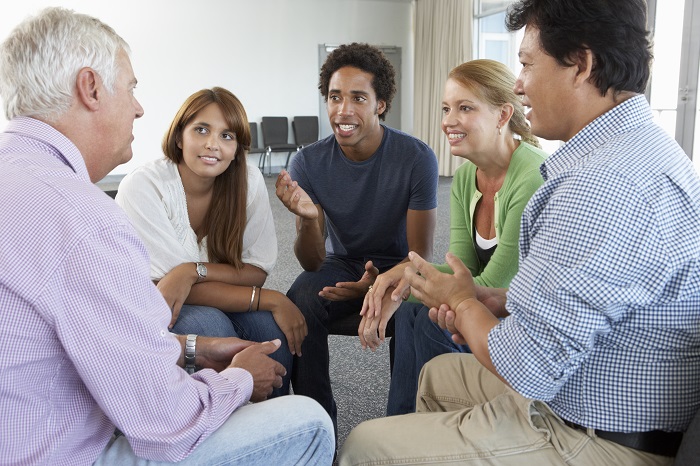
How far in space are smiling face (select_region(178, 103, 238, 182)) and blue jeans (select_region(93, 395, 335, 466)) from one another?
105 centimetres

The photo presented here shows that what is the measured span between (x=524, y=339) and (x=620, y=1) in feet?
2.14

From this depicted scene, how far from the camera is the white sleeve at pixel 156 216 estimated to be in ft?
6.44

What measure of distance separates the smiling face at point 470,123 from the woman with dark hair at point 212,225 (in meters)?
0.70

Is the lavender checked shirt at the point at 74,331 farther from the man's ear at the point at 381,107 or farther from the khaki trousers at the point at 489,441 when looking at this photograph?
the man's ear at the point at 381,107

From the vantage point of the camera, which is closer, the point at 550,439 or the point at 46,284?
the point at 46,284

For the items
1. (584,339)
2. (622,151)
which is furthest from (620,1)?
(584,339)

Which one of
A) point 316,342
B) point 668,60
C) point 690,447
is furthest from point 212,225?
point 668,60

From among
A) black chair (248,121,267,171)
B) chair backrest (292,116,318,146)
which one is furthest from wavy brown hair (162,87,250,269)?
chair backrest (292,116,318,146)

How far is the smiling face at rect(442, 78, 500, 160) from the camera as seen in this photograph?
1.96 meters

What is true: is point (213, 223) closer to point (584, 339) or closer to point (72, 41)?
point (72, 41)

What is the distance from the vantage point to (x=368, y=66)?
98.8 inches

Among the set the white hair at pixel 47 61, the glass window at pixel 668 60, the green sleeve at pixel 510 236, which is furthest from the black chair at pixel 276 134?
the white hair at pixel 47 61

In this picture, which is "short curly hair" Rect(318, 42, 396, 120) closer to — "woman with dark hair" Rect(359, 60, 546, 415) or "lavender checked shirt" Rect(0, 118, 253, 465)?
"woman with dark hair" Rect(359, 60, 546, 415)

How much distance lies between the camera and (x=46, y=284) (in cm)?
93
